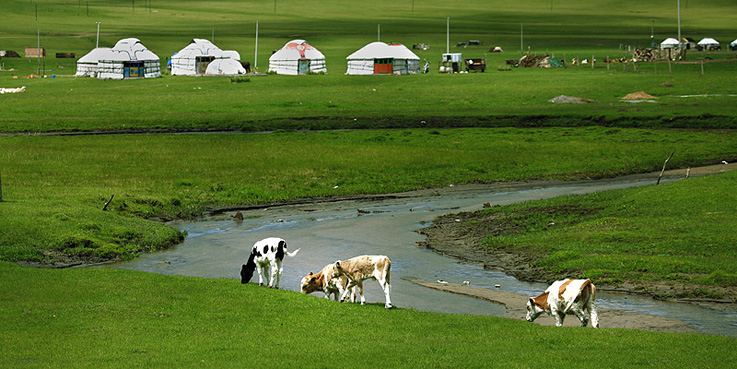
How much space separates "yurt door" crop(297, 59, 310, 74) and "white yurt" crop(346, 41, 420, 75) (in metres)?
5.98

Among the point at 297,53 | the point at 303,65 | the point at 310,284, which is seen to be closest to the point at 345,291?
the point at 310,284

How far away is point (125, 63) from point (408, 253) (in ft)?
298

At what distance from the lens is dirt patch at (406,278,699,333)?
63.3 feet

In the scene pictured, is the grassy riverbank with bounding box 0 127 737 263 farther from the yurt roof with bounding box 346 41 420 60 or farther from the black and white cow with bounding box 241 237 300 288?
the yurt roof with bounding box 346 41 420 60

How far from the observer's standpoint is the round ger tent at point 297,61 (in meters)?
113

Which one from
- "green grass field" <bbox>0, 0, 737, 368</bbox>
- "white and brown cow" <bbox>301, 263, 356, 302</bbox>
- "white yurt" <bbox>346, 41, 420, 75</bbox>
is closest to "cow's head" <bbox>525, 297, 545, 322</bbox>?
"green grass field" <bbox>0, 0, 737, 368</bbox>

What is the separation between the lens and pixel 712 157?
162 ft

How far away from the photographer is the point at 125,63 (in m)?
111

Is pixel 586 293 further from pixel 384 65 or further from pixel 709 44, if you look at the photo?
pixel 709 44

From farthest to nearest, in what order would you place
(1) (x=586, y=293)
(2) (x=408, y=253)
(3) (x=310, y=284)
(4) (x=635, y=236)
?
(2) (x=408, y=253) → (4) (x=635, y=236) → (3) (x=310, y=284) → (1) (x=586, y=293)

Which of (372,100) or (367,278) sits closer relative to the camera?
(367,278)

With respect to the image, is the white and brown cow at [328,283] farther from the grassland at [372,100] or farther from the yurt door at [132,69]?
the yurt door at [132,69]

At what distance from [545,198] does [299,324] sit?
79.3ft

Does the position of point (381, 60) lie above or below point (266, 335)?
above
